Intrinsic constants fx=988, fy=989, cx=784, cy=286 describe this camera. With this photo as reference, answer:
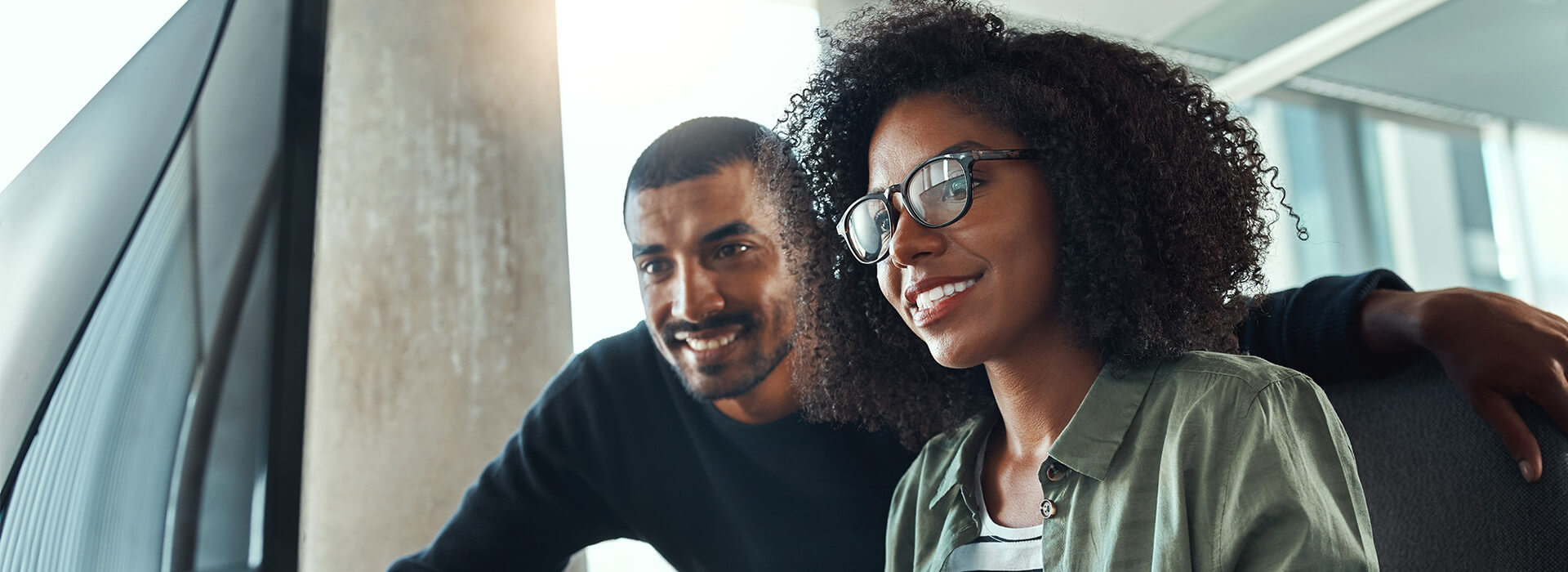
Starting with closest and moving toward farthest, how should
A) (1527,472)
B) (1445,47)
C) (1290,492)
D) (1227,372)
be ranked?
1. (1290,492)
2. (1227,372)
3. (1527,472)
4. (1445,47)

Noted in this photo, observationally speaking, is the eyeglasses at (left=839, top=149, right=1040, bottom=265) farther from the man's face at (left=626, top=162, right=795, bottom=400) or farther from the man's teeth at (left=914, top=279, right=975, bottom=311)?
the man's face at (left=626, top=162, right=795, bottom=400)

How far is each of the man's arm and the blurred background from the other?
14.9 inches

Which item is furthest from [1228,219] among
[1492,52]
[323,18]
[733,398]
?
[1492,52]

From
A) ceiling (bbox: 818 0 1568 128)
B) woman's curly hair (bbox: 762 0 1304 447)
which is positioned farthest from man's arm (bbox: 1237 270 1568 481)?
ceiling (bbox: 818 0 1568 128)

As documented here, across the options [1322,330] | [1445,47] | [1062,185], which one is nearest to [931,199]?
[1062,185]

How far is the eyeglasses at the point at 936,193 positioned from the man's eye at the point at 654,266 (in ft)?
0.92

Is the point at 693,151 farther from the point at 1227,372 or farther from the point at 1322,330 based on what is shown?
the point at 1322,330

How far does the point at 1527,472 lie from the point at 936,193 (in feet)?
2.11

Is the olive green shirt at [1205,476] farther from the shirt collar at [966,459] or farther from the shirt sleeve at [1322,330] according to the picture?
the shirt sleeve at [1322,330]

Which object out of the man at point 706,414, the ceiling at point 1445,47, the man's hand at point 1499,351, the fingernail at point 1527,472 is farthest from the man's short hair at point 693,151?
the ceiling at point 1445,47

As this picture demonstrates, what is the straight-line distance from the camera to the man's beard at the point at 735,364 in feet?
3.67

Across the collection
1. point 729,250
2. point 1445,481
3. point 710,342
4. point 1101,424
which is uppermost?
point 729,250

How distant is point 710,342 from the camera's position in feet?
3.68

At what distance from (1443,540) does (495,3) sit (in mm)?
1193
